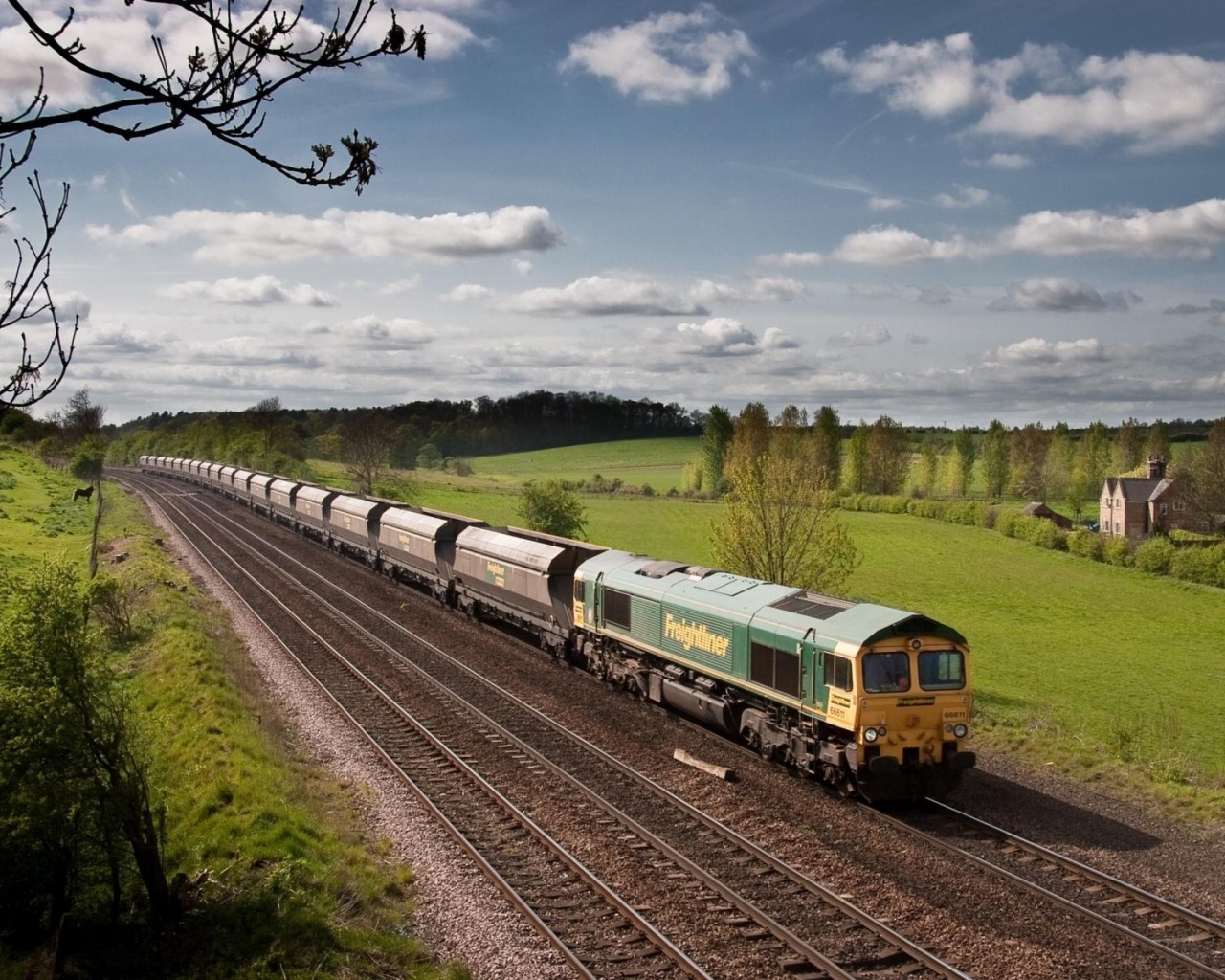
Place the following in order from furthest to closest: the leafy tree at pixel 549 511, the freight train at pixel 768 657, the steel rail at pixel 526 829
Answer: the leafy tree at pixel 549 511, the freight train at pixel 768 657, the steel rail at pixel 526 829

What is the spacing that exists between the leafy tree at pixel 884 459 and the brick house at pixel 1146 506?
3000 centimetres

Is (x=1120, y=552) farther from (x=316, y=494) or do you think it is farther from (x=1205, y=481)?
(x=316, y=494)

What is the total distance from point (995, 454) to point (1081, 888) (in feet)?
414

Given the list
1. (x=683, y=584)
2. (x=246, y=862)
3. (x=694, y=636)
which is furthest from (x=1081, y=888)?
(x=246, y=862)

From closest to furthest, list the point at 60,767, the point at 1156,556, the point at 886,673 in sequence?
1. the point at 60,767
2. the point at 886,673
3. the point at 1156,556

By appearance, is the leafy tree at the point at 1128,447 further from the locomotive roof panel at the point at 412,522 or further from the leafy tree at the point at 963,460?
the locomotive roof panel at the point at 412,522

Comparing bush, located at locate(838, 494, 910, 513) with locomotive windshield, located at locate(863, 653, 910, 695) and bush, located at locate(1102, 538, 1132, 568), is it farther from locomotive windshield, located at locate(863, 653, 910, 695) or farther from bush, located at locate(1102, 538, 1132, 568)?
locomotive windshield, located at locate(863, 653, 910, 695)

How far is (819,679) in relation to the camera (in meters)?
18.6

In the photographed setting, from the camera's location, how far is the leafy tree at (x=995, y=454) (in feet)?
432

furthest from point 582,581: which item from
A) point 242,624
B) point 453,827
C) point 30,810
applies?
point 30,810

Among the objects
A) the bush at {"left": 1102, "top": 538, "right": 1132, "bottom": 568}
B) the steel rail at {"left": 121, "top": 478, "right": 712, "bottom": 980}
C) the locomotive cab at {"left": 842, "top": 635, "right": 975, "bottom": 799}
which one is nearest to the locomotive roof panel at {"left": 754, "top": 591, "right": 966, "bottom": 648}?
the locomotive cab at {"left": 842, "top": 635, "right": 975, "bottom": 799}

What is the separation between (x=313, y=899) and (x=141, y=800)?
289 centimetres

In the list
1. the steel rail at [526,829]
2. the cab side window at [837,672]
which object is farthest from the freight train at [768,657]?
the steel rail at [526,829]

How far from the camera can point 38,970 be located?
40.5 feet
